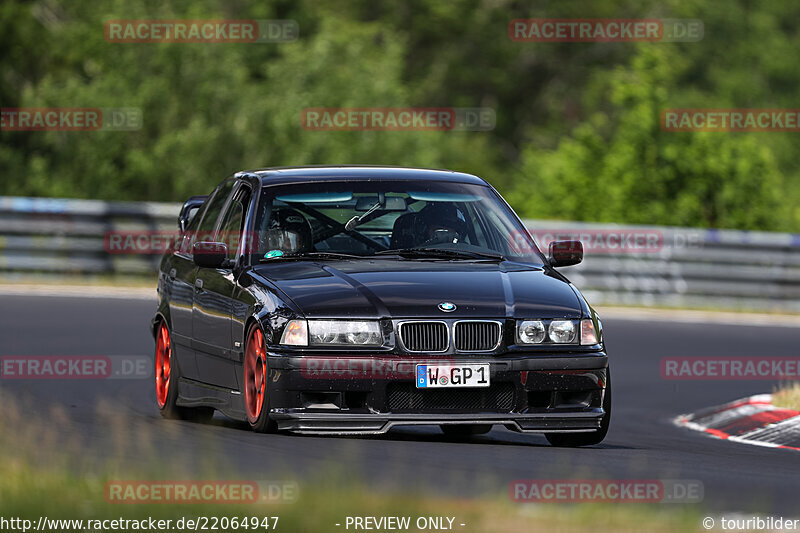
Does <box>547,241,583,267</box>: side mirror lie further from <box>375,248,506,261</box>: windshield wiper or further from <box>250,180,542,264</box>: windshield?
<box>375,248,506,261</box>: windshield wiper

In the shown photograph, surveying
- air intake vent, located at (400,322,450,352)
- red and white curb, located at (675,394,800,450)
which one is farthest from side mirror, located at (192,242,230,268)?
red and white curb, located at (675,394,800,450)

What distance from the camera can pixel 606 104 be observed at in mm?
54938

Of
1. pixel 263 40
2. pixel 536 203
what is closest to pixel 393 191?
pixel 536 203

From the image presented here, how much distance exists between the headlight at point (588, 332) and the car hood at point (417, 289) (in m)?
0.07

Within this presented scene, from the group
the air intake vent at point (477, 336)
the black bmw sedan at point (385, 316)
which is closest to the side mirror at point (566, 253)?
the black bmw sedan at point (385, 316)

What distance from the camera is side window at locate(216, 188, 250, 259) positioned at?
434 inches

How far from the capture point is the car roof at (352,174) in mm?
11117

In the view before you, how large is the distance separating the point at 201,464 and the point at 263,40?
3816 cm

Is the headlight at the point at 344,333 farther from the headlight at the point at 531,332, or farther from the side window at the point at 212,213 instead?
the side window at the point at 212,213

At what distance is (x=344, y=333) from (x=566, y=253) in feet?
6.83

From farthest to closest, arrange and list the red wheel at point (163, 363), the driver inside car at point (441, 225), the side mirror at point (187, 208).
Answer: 1. the side mirror at point (187, 208)
2. the red wheel at point (163, 363)
3. the driver inside car at point (441, 225)

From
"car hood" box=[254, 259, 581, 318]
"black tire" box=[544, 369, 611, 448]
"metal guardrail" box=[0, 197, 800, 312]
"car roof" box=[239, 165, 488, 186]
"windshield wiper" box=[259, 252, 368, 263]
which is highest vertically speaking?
"car roof" box=[239, 165, 488, 186]

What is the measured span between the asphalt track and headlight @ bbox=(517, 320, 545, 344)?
1.97 ft

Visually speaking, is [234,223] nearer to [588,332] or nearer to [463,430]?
[463,430]
